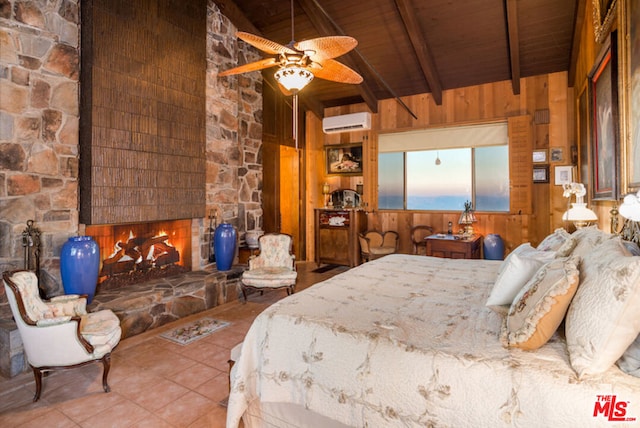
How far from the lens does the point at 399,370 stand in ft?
4.76

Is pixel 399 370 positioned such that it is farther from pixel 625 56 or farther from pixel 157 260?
pixel 157 260

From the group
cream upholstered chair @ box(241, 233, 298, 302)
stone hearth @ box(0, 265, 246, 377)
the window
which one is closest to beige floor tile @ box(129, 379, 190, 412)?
stone hearth @ box(0, 265, 246, 377)

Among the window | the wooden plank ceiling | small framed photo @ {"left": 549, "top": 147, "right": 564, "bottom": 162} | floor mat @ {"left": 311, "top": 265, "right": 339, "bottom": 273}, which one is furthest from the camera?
floor mat @ {"left": 311, "top": 265, "right": 339, "bottom": 273}

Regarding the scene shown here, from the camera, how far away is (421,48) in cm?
466

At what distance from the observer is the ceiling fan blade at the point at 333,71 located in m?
2.93

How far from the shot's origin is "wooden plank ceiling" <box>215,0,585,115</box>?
4.16 metres

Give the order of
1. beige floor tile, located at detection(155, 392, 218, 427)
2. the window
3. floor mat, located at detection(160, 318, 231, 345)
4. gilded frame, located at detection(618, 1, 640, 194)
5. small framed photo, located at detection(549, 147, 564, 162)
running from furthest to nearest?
the window, small framed photo, located at detection(549, 147, 564, 162), floor mat, located at detection(160, 318, 231, 345), beige floor tile, located at detection(155, 392, 218, 427), gilded frame, located at detection(618, 1, 640, 194)

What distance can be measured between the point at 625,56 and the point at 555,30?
2675mm

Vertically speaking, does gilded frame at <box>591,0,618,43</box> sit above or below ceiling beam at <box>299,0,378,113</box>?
below

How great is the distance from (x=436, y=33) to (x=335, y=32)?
1.34m

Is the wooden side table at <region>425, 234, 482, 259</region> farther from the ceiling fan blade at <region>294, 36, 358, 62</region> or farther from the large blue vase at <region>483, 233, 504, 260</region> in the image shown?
the ceiling fan blade at <region>294, 36, 358, 62</region>

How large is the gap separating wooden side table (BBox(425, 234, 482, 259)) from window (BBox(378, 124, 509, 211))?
3.48 feet

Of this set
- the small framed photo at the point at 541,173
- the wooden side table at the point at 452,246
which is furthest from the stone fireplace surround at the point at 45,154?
the small framed photo at the point at 541,173

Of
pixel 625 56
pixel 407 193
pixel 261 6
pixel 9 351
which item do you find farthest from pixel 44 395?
pixel 407 193
